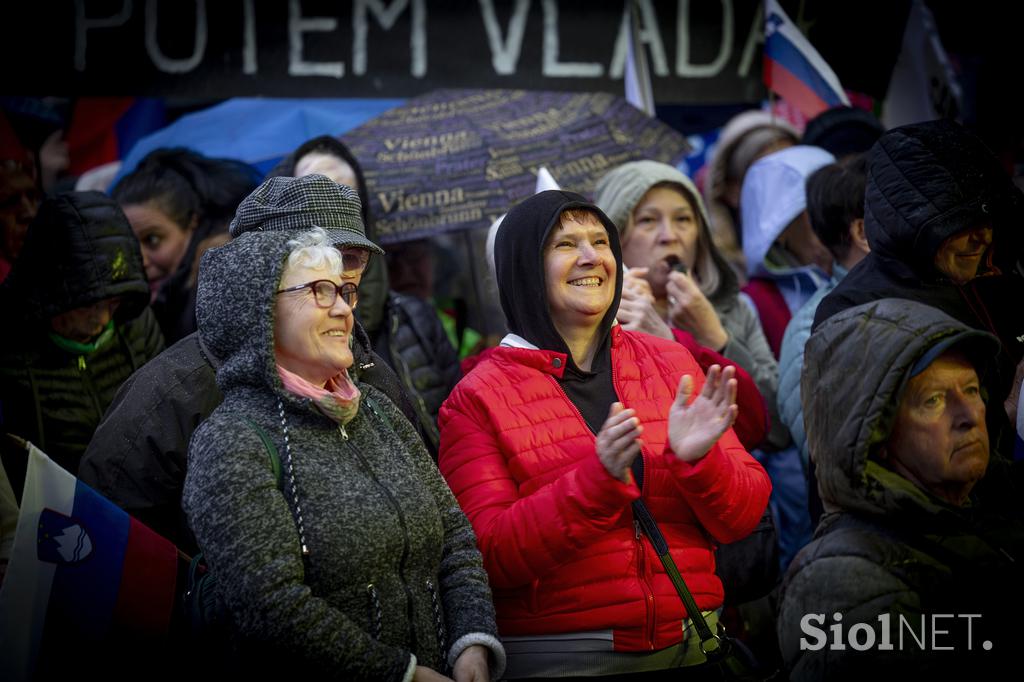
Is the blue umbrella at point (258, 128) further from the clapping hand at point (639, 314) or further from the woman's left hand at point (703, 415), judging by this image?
the woman's left hand at point (703, 415)

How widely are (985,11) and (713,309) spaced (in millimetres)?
3704

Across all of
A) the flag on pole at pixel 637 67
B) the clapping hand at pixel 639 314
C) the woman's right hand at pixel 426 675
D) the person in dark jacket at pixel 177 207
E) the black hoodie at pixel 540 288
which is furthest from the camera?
the flag on pole at pixel 637 67

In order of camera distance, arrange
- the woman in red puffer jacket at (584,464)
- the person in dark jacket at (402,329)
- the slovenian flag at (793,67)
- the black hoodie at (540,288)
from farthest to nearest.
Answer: the slovenian flag at (793,67) → the person in dark jacket at (402,329) → the black hoodie at (540,288) → the woman in red puffer jacket at (584,464)

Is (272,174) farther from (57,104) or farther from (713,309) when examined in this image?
(57,104)

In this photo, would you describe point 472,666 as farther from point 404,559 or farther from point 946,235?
point 946,235

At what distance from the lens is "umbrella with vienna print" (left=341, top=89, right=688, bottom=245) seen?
5457mm

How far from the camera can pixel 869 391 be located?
2906mm

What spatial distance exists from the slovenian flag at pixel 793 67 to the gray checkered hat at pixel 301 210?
286cm

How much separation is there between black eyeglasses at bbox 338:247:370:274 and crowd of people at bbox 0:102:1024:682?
16 mm

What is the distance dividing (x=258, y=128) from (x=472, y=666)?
4722 millimetres

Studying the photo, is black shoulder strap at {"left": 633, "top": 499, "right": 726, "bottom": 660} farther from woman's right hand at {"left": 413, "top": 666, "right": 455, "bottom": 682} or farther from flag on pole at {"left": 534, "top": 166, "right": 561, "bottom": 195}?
flag on pole at {"left": 534, "top": 166, "right": 561, "bottom": 195}

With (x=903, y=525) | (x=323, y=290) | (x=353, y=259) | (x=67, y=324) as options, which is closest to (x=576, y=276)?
(x=353, y=259)

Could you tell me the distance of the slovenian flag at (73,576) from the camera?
9.02 feet

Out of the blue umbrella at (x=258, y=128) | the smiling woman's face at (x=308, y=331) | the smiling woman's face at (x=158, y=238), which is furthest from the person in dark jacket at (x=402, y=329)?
the smiling woman's face at (x=308, y=331)
